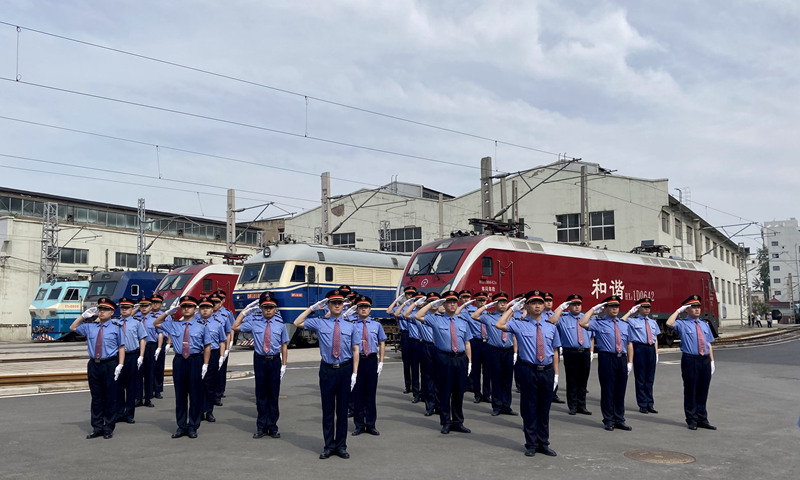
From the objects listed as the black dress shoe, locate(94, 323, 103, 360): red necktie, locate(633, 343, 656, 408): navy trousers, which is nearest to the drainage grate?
the black dress shoe

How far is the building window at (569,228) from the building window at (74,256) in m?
32.9

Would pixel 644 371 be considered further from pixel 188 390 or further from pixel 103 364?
pixel 103 364

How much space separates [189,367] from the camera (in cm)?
999

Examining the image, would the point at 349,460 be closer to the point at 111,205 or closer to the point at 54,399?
the point at 54,399

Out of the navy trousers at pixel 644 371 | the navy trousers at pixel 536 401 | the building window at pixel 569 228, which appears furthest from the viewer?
the building window at pixel 569 228

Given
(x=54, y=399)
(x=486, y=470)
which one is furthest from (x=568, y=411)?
(x=54, y=399)

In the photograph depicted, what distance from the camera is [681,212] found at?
5000 cm

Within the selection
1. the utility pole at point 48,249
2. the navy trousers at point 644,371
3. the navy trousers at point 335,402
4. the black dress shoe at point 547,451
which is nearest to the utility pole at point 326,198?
the utility pole at point 48,249

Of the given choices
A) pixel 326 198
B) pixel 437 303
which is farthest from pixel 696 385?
pixel 326 198

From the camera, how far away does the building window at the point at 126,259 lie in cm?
4991

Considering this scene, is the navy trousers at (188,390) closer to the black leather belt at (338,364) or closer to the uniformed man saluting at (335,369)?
the uniformed man saluting at (335,369)

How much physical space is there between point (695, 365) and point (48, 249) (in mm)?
42925

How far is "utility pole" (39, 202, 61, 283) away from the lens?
1655 inches

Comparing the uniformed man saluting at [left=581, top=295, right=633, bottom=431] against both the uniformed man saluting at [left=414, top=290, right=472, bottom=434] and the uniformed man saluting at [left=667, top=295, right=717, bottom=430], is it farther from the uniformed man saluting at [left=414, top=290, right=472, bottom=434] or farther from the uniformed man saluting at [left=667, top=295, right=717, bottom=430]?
the uniformed man saluting at [left=414, top=290, right=472, bottom=434]
